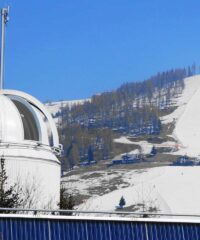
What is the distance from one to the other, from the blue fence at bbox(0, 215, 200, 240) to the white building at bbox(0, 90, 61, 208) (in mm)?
16965

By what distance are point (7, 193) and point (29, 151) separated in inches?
123

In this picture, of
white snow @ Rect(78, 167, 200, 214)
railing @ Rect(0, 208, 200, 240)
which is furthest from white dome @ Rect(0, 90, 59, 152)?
white snow @ Rect(78, 167, 200, 214)

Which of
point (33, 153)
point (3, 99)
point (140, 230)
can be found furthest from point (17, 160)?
point (140, 230)

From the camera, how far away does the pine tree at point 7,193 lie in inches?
1242

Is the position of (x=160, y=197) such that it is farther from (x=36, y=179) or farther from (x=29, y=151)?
(x=29, y=151)

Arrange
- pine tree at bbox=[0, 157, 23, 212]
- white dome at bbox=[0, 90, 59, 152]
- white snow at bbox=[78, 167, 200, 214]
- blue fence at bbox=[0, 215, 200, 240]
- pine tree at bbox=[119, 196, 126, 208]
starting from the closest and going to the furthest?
1. blue fence at bbox=[0, 215, 200, 240]
2. pine tree at bbox=[0, 157, 23, 212]
3. white dome at bbox=[0, 90, 59, 152]
4. pine tree at bbox=[119, 196, 126, 208]
5. white snow at bbox=[78, 167, 200, 214]

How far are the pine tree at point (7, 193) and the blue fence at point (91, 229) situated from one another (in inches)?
531

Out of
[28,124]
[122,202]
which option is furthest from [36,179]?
[122,202]

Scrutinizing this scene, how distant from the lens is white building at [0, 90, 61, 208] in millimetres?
34906

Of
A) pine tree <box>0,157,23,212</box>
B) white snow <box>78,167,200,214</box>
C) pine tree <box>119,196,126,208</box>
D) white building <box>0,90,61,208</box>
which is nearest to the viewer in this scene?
pine tree <box>0,157,23,212</box>

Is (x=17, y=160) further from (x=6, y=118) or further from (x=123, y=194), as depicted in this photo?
(x=123, y=194)

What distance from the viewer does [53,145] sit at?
37469mm

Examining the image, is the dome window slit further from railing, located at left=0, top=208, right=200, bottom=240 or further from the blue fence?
the blue fence

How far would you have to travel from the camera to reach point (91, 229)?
59.2 feet
